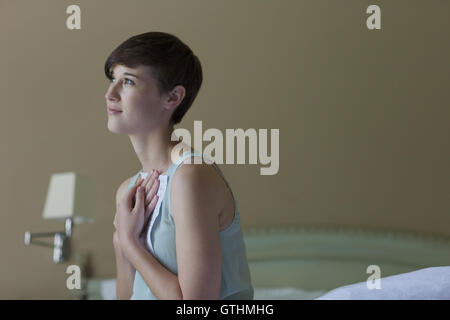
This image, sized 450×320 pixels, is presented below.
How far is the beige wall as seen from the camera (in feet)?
5.99

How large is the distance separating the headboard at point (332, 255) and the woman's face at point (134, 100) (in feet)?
3.74

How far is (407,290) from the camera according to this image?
0.67m

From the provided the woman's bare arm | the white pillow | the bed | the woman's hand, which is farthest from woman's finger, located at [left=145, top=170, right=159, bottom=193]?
the bed

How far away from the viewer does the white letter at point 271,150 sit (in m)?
1.86

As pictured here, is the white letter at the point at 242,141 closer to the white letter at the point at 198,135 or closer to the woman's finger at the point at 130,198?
the white letter at the point at 198,135

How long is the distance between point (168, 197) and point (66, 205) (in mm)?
1242

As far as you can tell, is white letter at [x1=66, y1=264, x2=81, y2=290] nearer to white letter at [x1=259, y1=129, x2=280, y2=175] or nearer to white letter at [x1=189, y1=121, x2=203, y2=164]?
white letter at [x1=189, y1=121, x2=203, y2=164]

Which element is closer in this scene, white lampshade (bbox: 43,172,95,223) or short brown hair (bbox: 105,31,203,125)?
short brown hair (bbox: 105,31,203,125)

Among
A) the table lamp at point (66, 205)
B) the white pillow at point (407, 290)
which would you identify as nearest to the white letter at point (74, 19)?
the table lamp at point (66, 205)

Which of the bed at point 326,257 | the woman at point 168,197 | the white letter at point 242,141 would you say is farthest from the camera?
the white letter at point 242,141

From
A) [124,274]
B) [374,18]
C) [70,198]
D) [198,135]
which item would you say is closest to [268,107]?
[198,135]

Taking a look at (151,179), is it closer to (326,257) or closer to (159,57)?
(159,57)
